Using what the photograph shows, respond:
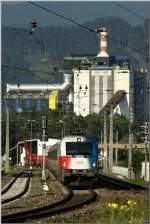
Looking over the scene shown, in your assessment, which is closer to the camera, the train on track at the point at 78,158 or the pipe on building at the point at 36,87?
the train on track at the point at 78,158

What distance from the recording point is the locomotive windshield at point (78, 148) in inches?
1078

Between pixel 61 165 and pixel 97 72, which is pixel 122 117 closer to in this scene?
pixel 97 72

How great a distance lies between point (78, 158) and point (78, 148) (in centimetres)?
41

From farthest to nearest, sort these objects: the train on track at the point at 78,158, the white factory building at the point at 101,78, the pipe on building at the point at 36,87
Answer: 1. the pipe on building at the point at 36,87
2. the white factory building at the point at 101,78
3. the train on track at the point at 78,158

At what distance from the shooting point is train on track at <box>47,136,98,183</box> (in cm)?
2708

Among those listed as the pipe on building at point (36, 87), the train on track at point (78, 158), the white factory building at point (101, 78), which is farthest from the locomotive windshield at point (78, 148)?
Answer: the pipe on building at point (36, 87)

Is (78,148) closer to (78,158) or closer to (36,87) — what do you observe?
(78,158)

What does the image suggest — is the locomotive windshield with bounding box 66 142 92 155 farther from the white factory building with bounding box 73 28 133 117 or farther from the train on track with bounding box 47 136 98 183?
the white factory building with bounding box 73 28 133 117

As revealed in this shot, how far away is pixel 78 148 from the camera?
2747 cm

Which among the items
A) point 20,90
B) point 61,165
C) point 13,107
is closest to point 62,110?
point 13,107

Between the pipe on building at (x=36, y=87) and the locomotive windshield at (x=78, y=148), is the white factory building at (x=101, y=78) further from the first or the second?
the locomotive windshield at (x=78, y=148)

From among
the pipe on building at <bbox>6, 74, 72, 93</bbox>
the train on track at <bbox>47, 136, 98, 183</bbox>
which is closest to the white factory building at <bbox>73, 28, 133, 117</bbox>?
the pipe on building at <bbox>6, 74, 72, 93</bbox>

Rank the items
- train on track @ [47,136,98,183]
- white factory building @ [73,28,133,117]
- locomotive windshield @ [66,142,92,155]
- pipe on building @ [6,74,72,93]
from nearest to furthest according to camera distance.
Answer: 1. train on track @ [47,136,98,183]
2. locomotive windshield @ [66,142,92,155]
3. white factory building @ [73,28,133,117]
4. pipe on building @ [6,74,72,93]

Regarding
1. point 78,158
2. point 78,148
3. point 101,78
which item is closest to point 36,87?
point 101,78
